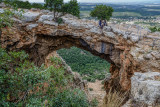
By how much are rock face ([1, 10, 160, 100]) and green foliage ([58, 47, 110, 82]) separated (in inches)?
601

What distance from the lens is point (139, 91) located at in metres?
8.20

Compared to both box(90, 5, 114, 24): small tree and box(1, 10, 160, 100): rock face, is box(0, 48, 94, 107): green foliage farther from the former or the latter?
box(90, 5, 114, 24): small tree

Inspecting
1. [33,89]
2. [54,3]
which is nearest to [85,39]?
[54,3]

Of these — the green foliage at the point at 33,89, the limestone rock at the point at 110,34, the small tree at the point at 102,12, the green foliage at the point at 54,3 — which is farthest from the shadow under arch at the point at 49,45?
the green foliage at the point at 33,89

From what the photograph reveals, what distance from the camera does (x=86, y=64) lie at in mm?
41281

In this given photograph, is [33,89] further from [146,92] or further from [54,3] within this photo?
[54,3]

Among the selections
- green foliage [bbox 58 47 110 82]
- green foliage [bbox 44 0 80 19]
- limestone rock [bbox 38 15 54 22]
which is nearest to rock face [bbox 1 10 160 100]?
limestone rock [bbox 38 15 54 22]

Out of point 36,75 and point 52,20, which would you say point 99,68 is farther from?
point 36,75

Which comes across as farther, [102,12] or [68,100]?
[102,12]

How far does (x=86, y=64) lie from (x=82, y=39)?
883 inches

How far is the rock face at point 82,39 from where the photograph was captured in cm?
1622

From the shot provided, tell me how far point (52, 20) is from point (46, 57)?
5.71 m

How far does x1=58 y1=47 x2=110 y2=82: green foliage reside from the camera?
36125 millimetres

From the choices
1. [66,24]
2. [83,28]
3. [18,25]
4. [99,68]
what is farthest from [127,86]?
[99,68]
